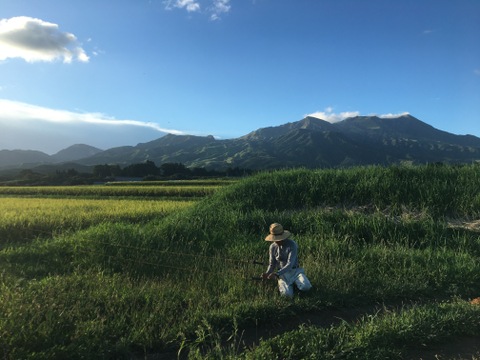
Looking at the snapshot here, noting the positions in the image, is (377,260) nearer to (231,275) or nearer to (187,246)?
(231,275)

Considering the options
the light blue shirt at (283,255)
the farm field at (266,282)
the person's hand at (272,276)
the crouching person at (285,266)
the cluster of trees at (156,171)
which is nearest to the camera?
the farm field at (266,282)

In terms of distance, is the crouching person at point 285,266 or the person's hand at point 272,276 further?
the person's hand at point 272,276

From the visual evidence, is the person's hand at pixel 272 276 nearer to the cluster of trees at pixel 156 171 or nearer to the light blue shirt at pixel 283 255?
the light blue shirt at pixel 283 255

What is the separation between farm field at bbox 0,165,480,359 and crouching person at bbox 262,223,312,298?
21 cm

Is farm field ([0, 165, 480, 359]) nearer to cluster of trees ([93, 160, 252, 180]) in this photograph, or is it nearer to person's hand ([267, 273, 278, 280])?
person's hand ([267, 273, 278, 280])

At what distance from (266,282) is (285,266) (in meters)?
0.60

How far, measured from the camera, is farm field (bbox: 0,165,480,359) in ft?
13.7

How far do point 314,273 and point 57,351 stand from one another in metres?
4.43

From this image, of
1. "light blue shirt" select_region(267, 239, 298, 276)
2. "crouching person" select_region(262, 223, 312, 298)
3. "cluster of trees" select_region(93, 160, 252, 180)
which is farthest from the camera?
"cluster of trees" select_region(93, 160, 252, 180)

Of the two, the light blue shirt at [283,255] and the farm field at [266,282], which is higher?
the light blue shirt at [283,255]

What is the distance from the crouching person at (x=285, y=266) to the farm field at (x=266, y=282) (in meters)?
0.21

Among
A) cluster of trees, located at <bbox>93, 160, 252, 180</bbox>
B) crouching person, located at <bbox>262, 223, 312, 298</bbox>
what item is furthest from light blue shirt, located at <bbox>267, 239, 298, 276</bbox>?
cluster of trees, located at <bbox>93, 160, 252, 180</bbox>

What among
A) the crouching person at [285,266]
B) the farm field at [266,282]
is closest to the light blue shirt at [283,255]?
the crouching person at [285,266]

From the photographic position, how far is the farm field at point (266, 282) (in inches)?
165
